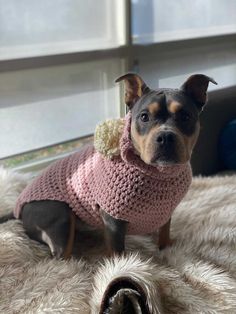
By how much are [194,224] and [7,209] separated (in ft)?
2.00

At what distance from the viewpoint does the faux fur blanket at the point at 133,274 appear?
1.10m

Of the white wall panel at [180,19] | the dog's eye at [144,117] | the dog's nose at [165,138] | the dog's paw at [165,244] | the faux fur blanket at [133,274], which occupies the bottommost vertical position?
the dog's paw at [165,244]

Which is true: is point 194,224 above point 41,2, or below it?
below

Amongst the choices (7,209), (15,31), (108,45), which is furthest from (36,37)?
(7,209)

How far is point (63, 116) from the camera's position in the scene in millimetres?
2051

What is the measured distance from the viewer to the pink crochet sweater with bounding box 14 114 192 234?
1233 mm

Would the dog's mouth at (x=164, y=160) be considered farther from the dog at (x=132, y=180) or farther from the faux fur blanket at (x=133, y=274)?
the faux fur blanket at (x=133, y=274)

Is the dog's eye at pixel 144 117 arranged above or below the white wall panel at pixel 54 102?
above

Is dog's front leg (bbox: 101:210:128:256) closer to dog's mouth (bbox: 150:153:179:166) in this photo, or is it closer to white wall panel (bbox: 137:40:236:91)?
dog's mouth (bbox: 150:153:179:166)

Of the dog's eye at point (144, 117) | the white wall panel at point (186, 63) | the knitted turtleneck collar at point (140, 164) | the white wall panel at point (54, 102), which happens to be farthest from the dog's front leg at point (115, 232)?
the white wall panel at point (186, 63)

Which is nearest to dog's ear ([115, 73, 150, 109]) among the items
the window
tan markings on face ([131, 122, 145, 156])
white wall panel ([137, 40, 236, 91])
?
tan markings on face ([131, 122, 145, 156])

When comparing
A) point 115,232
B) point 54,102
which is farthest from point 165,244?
point 54,102

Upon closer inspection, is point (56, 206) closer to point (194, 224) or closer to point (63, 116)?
point (194, 224)

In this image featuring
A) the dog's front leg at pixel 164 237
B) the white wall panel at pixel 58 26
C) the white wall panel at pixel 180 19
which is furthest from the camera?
the white wall panel at pixel 180 19
